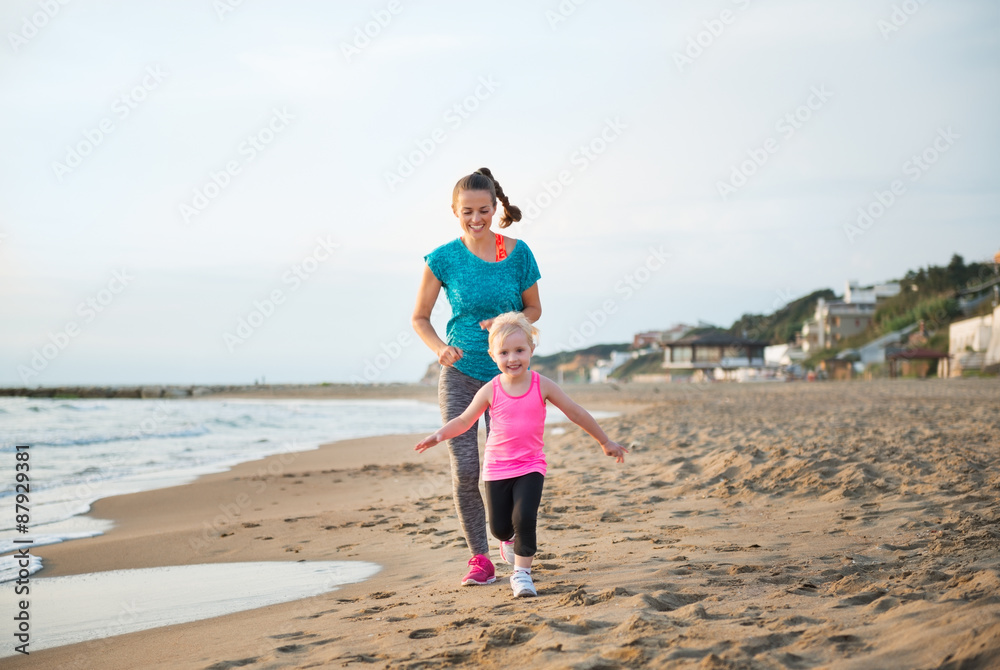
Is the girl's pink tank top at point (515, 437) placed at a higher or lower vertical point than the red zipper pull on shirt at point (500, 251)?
lower

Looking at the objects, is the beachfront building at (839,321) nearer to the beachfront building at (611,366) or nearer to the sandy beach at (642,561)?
the beachfront building at (611,366)

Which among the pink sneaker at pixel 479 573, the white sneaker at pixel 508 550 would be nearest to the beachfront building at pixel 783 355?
the white sneaker at pixel 508 550

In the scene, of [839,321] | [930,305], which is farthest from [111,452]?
[839,321]

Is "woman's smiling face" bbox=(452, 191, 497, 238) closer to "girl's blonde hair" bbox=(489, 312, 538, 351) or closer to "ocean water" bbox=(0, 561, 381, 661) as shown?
"girl's blonde hair" bbox=(489, 312, 538, 351)

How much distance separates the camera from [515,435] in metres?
3.07

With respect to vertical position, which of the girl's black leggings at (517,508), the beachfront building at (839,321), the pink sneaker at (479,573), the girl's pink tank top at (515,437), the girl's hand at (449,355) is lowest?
the pink sneaker at (479,573)

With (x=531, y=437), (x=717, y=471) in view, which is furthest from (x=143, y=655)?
(x=717, y=471)

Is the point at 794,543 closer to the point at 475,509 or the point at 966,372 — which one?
the point at 475,509

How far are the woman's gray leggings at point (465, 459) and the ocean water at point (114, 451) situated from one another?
105 inches

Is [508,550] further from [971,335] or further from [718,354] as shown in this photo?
[718,354]

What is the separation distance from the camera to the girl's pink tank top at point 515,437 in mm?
3061

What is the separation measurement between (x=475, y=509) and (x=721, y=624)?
4.32ft

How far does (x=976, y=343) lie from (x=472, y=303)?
126 ft

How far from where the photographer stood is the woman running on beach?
10.7ft
